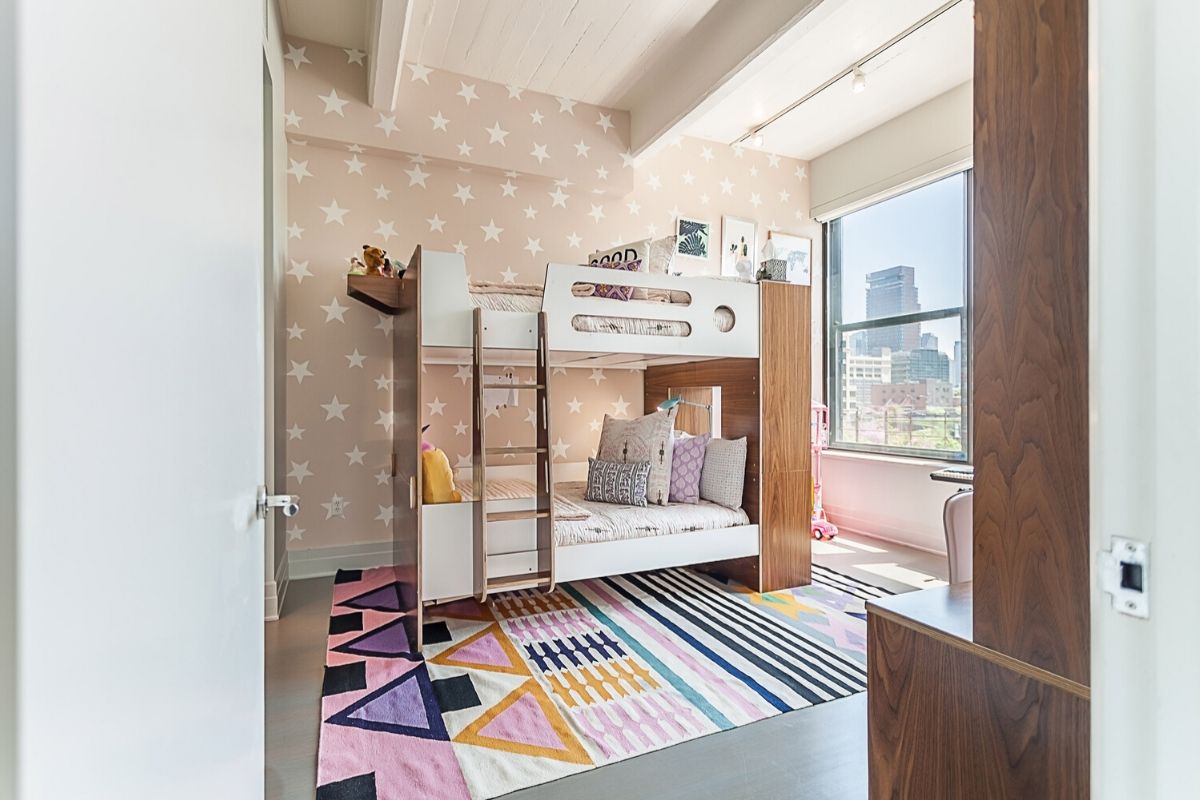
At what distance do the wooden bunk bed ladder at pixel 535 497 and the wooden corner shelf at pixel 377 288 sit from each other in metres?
0.67

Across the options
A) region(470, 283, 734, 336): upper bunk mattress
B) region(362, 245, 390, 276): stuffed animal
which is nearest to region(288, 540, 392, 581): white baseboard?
region(362, 245, 390, 276): stuffed animal

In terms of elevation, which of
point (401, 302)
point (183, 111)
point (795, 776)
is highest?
point (401, 302)

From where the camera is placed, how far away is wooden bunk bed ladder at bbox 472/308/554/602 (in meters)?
2.30

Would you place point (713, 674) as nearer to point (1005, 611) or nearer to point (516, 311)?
point (1005, 611)

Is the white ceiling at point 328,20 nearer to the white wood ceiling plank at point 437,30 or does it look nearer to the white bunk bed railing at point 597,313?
the white wood ceiling plank at point 437,30

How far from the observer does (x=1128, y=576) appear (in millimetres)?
456

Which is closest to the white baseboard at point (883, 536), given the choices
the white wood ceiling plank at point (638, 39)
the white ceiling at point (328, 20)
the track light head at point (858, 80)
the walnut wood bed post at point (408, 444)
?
the track light head at point (858, 80)

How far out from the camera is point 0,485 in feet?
0.95

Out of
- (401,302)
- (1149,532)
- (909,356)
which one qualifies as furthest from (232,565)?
(909,356)

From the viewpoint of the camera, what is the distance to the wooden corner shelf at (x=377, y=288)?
2.72 meters

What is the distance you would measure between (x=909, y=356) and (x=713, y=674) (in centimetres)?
286

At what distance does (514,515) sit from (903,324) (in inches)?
123

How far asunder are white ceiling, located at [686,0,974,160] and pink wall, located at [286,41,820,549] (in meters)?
0.82

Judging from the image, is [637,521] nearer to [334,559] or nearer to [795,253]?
[334,559]
